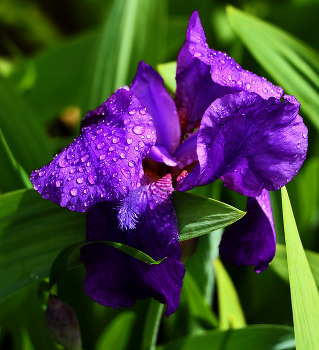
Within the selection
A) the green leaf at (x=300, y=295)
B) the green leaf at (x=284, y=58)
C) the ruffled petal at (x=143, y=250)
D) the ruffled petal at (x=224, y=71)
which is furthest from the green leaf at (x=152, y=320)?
the green leaf at (x=284, y=58)

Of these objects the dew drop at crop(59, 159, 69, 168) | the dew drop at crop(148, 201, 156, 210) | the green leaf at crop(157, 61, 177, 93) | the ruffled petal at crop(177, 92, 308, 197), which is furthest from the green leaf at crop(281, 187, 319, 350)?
the green leaf at crop(157, 61, 177, 93)

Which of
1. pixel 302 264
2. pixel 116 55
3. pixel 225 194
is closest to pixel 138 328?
pixel 225 194

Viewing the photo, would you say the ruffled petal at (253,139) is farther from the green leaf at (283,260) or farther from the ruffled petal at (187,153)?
the green leaf at (283,260)

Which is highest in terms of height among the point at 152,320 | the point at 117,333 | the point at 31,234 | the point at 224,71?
the point at 224,71

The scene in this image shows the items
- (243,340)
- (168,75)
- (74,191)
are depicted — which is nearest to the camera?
(74,191)

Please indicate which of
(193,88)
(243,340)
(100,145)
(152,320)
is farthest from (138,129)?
(243,340)

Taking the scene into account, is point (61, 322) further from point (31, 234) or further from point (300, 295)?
point (300, 295)
